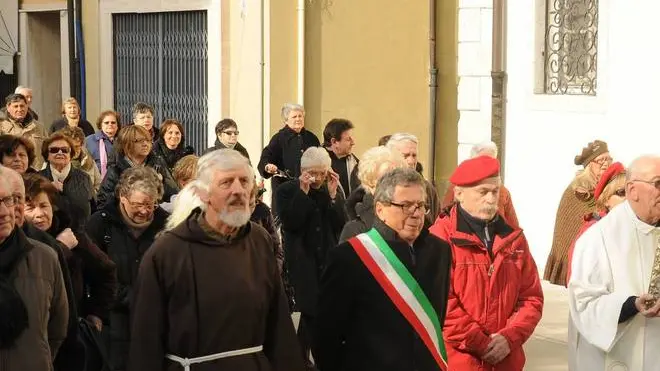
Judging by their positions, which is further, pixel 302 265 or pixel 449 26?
pixel 449 26

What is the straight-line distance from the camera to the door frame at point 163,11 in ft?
71.6

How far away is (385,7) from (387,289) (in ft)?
45.3

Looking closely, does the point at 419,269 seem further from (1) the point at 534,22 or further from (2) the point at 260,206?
(1) the point at 534,22

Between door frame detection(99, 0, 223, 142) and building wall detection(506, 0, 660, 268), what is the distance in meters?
6.27

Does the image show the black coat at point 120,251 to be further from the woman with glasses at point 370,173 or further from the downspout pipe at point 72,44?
the downspout pipe at point 72,44

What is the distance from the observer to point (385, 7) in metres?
20.5

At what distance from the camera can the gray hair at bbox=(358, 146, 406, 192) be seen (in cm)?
924

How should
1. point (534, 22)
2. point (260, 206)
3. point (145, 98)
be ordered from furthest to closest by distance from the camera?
point (145, 98) → point (534, 22) → point (260, 206)

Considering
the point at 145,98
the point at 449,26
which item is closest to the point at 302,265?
the point at 449,26

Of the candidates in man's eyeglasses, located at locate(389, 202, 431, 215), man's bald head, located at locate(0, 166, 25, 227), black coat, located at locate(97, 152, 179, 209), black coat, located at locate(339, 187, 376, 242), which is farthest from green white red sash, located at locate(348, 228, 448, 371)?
black coat, located at locate(97, 152, 179, 209)

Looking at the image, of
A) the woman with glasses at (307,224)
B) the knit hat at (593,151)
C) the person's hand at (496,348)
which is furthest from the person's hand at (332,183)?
the person's hand at (496,348)

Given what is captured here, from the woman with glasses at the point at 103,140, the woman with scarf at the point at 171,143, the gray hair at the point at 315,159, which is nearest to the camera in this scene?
the gray hair at the point at 315,159

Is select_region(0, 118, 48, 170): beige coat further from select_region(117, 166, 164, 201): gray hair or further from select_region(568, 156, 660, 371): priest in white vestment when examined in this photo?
select_region(568, 156, 660, 371): priest in white vestment

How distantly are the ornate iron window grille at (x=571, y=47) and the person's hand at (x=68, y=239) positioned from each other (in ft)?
27.5
